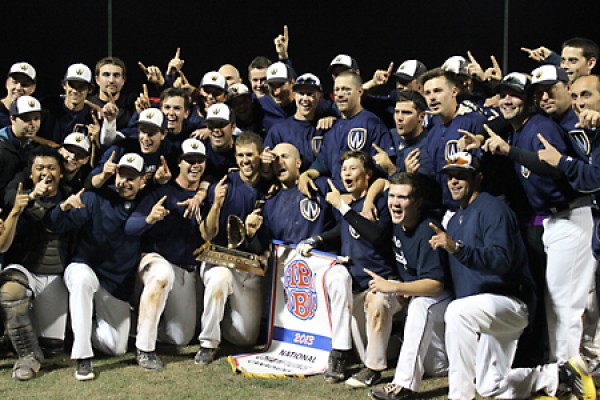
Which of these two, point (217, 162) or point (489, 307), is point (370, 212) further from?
point (217, 162)

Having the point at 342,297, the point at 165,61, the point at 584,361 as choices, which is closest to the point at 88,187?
the point at 342,297

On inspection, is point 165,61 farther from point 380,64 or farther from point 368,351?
point 368,351

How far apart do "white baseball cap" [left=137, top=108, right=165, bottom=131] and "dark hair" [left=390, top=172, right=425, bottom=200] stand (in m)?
1.93

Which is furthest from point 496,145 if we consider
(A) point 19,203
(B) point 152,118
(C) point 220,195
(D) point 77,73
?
(D) point 77,73

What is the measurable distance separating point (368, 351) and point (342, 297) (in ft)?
1.31

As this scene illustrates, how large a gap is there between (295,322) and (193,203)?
1.14 metres

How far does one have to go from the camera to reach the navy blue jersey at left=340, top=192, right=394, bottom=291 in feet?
18.2

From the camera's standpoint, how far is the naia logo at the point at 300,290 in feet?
19.1

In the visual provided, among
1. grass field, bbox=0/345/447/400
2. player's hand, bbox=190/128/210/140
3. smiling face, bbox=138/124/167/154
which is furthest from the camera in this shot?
player's hand, bbox=190/128/210/140

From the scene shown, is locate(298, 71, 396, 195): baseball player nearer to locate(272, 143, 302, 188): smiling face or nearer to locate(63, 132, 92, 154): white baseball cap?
locate(272, 143, 302, 188): smiling face

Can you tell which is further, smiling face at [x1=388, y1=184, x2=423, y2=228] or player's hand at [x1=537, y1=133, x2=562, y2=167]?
smiling face at [x1=388, y1=184, x2=423, y2=228]

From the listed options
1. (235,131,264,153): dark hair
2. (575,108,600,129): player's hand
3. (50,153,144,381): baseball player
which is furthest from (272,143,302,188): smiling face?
→ (575,108,600,129): player's hand

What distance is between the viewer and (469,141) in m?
5.27

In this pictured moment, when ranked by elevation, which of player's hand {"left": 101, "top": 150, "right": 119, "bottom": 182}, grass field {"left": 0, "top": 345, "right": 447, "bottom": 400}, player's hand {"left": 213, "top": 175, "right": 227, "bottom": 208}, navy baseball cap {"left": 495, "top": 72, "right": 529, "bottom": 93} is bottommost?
grass field {"left": 0, "top": 345, "right": 447, "bottom": 400}
